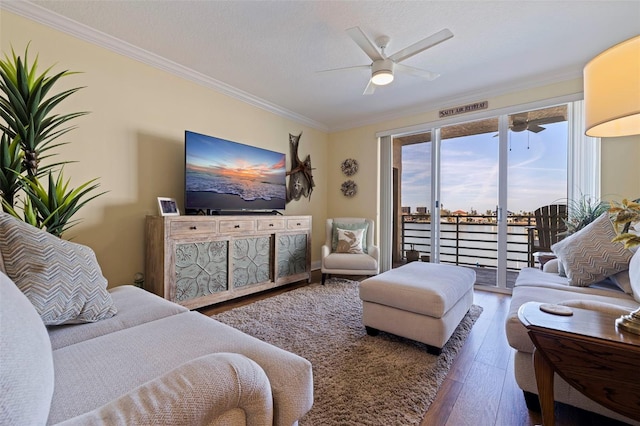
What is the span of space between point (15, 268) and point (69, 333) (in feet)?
1.08

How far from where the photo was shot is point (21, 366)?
512mm

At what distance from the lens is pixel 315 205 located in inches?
192

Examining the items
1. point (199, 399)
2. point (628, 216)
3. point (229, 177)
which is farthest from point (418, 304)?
point (229, 177)

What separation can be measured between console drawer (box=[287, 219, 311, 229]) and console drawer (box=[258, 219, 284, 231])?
0.15m

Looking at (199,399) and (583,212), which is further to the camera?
(583,212)

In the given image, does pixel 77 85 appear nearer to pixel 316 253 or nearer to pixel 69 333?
pixel 69 333

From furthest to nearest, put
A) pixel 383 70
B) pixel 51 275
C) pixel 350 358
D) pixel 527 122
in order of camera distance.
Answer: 1. pixel 527 122
2. pixel 383 70
3. pixel 350 358
4. pixel 51 275

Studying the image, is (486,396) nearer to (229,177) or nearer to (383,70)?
(383,70)

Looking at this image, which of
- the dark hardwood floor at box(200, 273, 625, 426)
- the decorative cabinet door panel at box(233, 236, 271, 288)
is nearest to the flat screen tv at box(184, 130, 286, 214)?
the decorative cabinet door panel at box(233, 236, 271, 288)

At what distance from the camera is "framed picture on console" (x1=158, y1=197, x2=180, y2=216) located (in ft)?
8.71

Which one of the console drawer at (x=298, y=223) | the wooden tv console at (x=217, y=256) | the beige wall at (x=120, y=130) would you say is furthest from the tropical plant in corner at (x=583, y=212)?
the beige wall at (x=120, y=130)

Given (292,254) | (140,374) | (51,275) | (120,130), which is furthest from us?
(292,254)

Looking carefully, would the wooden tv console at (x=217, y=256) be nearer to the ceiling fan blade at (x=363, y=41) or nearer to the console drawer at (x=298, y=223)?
the console drawer at (x=298, y=223)

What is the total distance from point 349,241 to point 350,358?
2099mm
